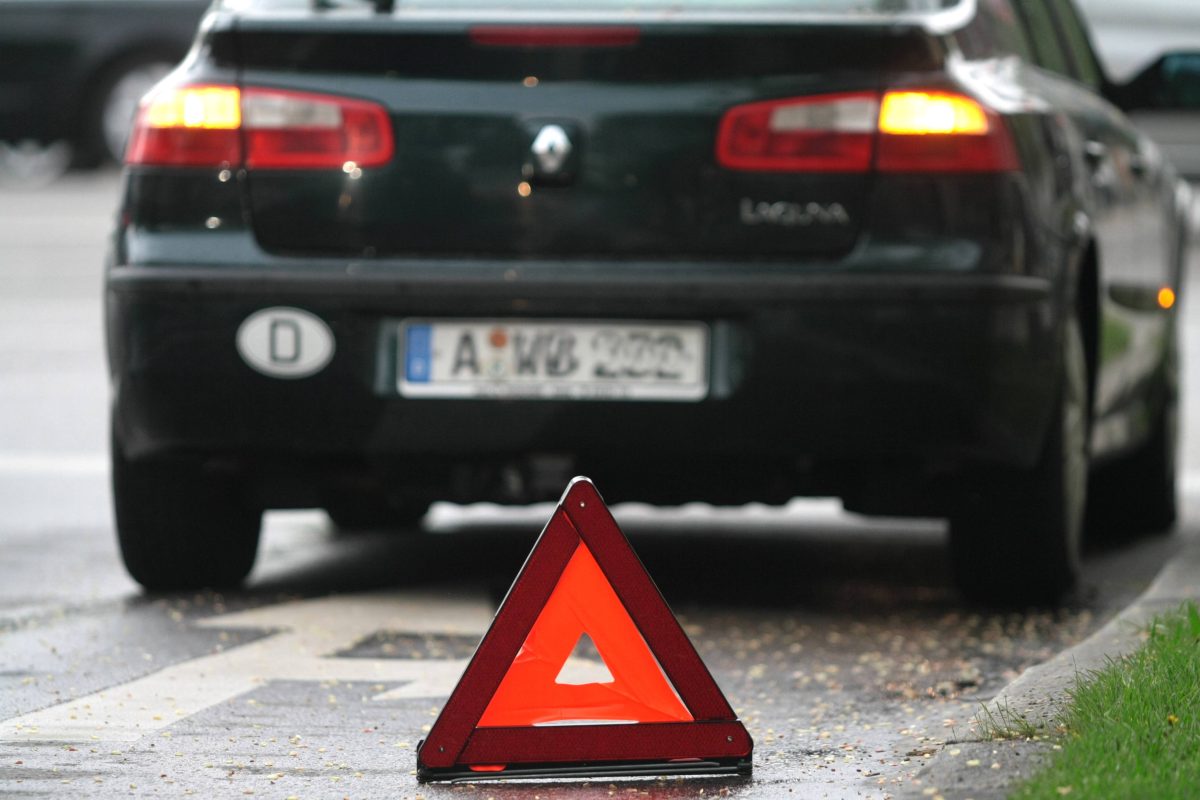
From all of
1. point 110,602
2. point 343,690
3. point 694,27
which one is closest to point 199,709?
point 343,690

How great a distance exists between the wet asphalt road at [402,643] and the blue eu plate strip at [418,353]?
0.52 metres

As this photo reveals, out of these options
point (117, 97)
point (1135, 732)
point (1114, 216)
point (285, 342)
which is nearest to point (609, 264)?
point (285, 342)

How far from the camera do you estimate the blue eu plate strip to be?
4801 mm

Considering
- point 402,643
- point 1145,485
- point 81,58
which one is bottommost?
point 81,58

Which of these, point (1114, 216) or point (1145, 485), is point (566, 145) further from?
point (1145, 485)

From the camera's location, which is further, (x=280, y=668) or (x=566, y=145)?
(x=566, y=145)

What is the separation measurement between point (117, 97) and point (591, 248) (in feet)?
43.6

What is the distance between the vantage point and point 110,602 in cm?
536

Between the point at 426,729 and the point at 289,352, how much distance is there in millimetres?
1084

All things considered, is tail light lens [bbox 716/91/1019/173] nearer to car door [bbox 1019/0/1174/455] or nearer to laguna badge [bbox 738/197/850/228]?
laguna badge [bbox 738/197/850/228]

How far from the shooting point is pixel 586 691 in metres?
3.58

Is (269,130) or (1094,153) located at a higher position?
(269,130)

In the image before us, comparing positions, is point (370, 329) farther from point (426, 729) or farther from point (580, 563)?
point (580, 563)

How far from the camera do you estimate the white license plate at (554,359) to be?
477 centimetres
